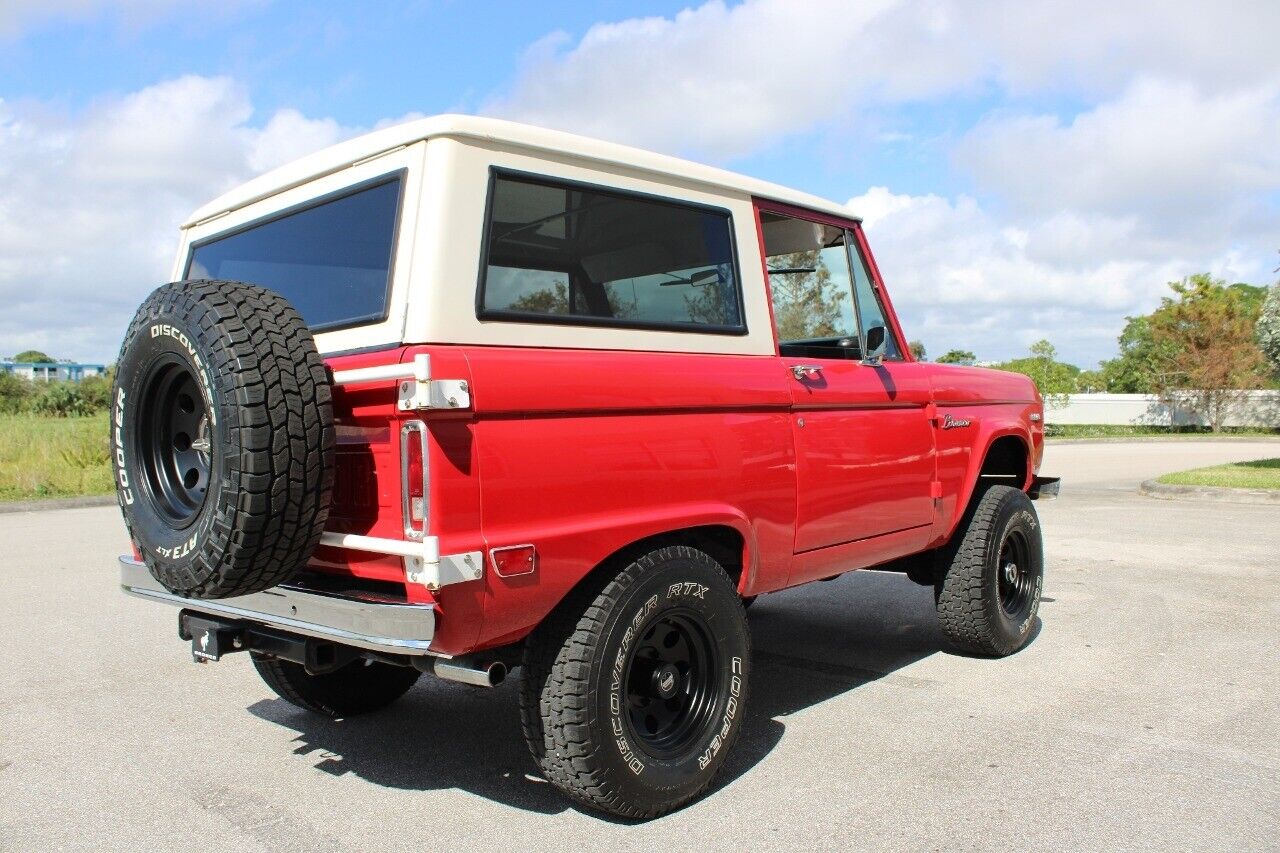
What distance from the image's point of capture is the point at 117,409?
133 inches

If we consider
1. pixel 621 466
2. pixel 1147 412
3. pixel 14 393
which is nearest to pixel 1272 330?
pixel 621 466

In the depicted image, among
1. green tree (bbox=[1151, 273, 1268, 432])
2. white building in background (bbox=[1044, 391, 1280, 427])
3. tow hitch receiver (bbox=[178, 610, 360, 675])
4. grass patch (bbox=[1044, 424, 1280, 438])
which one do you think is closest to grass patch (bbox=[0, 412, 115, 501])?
tow hitch receiver (bbox=[178, 610, 360, 675])

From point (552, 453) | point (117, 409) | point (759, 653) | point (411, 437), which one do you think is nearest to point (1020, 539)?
point (759, 653)

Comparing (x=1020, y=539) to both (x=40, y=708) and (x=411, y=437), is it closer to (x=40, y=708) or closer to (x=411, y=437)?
(x=411, y=437)

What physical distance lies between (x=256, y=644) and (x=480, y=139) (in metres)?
1.80

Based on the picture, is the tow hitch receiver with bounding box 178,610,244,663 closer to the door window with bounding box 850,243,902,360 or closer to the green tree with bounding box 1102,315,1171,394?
the door window with bounding box 850,243,902,360

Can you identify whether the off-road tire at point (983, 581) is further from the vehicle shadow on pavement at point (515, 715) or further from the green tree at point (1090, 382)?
the green tree at point (1090, 382)

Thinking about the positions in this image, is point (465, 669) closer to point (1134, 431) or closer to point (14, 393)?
point (1134, 431)

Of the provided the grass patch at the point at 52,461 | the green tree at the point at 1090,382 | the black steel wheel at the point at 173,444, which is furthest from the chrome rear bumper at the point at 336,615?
the green tree at the point at 1090,382

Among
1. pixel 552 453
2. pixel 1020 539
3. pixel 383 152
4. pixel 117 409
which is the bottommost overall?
pixel 1020 539

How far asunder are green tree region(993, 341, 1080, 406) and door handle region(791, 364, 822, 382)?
37526mm

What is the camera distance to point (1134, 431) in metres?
37.6

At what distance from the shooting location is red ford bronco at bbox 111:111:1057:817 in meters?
2.87

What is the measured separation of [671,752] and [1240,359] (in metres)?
38.0
